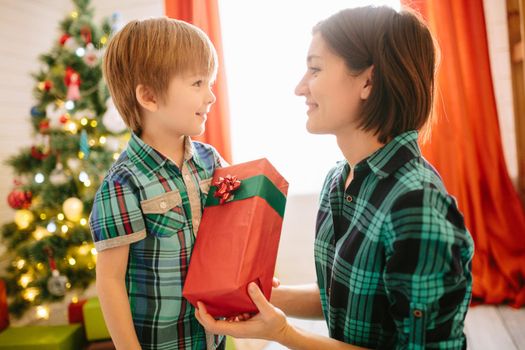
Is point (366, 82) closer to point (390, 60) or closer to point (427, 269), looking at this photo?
point (390, 60)

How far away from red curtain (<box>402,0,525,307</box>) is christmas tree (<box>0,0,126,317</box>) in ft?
6.12

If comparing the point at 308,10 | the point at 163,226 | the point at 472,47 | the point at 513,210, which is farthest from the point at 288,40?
the point at 163,226

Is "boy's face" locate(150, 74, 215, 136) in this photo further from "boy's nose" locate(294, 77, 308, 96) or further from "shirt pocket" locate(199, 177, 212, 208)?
"boy's nose" locate(294, 77, 308, 96)

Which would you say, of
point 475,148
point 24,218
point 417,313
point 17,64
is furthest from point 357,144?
point 17,64

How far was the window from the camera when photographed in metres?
2.63

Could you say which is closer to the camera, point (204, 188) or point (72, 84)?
point (204, 188)

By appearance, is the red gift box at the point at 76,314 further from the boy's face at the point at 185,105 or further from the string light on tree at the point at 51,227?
the boy's face at the point at 185,105

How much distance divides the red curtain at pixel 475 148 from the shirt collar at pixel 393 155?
1.65m

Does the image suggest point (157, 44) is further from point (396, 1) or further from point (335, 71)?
point (396, 1)

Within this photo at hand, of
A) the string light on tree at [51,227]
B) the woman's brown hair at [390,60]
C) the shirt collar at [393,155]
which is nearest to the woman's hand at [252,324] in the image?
the shirt collar at [393,155]

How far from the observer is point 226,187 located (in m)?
0.93

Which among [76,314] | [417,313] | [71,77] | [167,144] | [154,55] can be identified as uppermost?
[71,77]

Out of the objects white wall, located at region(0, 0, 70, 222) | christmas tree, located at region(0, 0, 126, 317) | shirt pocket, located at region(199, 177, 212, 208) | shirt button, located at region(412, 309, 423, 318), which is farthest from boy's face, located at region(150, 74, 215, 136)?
white wall, located at region(0, 0, 70, 222)

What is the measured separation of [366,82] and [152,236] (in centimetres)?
63
